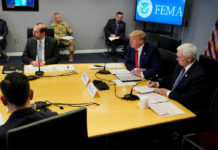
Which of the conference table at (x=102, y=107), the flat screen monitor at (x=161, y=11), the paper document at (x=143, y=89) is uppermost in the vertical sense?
the flat screen monitor at (x=161, y=11)

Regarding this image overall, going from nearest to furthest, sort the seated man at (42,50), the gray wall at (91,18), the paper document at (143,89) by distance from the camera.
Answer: the paper document at (143,89), the seated man at (42,50), the gray wall at (91,18)

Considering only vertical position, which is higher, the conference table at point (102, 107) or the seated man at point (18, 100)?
the seated man at point (18, 100)

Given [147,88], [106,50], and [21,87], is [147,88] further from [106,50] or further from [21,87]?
[106,50]

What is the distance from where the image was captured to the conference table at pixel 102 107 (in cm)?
155

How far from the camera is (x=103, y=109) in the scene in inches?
69.7

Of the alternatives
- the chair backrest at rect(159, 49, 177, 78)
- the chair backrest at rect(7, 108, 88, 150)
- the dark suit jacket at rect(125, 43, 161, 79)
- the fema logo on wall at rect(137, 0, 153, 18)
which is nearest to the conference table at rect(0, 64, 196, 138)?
the chair backrest at rect(7, 108, 88, 150)

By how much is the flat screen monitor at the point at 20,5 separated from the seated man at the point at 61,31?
600mm

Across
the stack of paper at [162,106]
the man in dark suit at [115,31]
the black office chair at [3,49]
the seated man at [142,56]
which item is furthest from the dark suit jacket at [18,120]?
the man in dark suit at [115,31]

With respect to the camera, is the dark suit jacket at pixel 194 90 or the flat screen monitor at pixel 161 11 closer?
the dark suit jacket at pixel 194 90

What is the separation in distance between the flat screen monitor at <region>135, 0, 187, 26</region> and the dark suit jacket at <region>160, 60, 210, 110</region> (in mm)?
3267

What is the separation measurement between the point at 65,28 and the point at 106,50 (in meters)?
1.56

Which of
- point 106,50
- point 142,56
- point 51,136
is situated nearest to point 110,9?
point 106,50

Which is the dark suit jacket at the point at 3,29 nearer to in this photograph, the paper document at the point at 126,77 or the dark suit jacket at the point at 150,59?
the dark suit jacket at the point at 150,59

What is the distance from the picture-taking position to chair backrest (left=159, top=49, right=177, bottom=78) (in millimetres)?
2846
